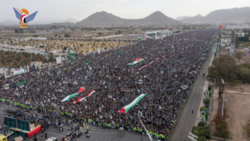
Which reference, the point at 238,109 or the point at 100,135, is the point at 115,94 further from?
the point at 238,109

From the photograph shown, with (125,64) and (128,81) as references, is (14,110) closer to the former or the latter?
(128,81)

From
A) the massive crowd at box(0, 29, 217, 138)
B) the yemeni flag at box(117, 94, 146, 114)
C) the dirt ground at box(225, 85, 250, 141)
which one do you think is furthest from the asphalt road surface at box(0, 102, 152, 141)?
the dirt ground at box(225, 85, 250, 141)

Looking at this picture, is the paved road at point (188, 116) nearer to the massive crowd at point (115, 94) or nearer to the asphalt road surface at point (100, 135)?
the massive crowd at point (115, 94)

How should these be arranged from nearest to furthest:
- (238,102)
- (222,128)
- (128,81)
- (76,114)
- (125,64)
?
(222,128)
(76,114)
(238,102)
(128,81)
(125,64)

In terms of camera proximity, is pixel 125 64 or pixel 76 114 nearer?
pixel 76 114

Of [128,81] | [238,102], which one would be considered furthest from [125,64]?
[238,102]

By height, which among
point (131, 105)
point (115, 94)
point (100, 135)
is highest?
point (115, 94)

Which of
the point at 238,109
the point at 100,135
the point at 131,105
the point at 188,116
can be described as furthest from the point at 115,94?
the point at 238,109

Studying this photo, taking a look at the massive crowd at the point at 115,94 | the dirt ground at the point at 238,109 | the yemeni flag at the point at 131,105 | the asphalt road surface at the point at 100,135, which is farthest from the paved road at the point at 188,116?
the yemeni flag at the point at 131,105
